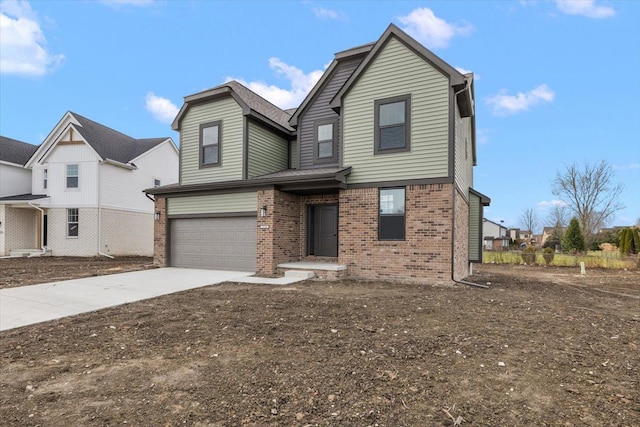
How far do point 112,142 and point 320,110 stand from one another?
635 inches

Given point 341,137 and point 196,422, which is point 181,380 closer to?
point 196,422

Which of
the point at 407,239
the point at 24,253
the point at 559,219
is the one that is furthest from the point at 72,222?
the point at 559,219

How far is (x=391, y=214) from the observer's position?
9.92 m

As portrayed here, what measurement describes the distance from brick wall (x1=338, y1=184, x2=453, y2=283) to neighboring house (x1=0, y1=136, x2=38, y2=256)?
20972mm

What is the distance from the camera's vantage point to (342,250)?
34.6 feet

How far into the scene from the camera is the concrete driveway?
6030 millimetres

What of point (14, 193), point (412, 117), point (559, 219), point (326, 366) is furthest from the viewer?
point (559, 219)

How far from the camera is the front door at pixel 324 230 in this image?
11.9 metres

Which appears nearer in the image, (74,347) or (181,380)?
(181,380)

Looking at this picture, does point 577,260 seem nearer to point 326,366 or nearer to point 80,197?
point 326,366

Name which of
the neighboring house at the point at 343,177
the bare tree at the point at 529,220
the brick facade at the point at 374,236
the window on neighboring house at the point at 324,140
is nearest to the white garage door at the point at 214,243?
the neighboring house at the point at 343,177

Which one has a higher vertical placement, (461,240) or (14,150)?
(14,150)

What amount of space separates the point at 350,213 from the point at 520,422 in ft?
26.7

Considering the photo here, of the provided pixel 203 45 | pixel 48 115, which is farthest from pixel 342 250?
pixel 48 115
